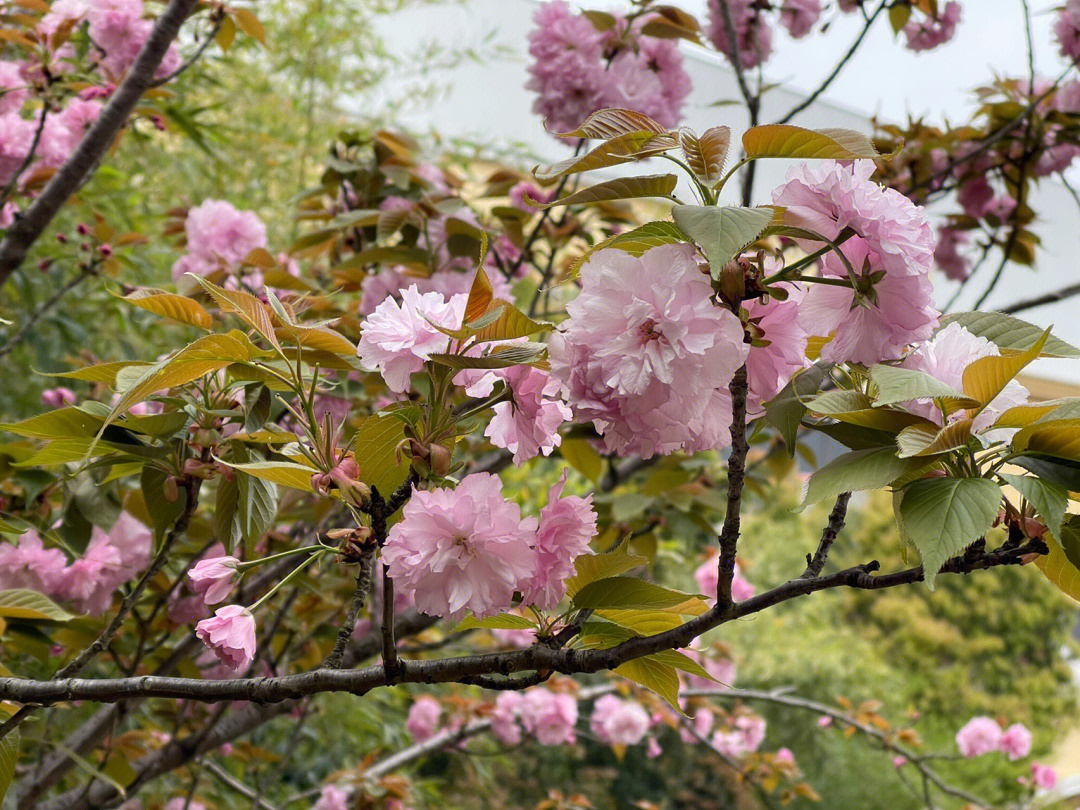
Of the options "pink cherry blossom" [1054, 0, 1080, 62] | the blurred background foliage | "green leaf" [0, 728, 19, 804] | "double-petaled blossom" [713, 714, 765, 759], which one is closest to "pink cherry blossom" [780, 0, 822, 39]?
"pink cherry blossom" [1054, 0, 1080, 62]

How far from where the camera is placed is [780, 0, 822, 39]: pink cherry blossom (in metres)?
1.33

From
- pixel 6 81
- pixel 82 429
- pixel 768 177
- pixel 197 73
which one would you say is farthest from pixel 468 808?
pixel 82 429

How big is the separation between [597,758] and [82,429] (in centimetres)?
399

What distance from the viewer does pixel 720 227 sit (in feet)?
1.13

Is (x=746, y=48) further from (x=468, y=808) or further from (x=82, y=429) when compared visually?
(x=468, y=808)

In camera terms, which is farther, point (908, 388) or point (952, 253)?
point (952, 253)

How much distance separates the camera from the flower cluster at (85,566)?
85 centimetres

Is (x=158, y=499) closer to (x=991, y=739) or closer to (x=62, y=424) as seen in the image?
Result: (x=62, y=424)

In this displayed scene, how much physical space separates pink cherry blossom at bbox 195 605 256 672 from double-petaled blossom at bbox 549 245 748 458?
0.21 meters

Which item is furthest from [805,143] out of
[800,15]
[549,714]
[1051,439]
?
[549,714]

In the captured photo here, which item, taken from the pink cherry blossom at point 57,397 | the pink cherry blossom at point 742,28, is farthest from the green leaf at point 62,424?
the pink cherry blossom at point 742,28

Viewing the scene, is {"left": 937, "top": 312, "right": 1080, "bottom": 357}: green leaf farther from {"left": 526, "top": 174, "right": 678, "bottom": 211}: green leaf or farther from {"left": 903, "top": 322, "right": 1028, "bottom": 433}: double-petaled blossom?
{"left": 526, "top": 174, "right": 678, "bottom": 211}: green leaf

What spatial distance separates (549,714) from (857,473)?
1685 millimetres

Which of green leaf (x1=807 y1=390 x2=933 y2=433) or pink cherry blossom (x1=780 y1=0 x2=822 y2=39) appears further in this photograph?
pink cherry blossom (x1=780 y1=0 x2=822 y2=39)
